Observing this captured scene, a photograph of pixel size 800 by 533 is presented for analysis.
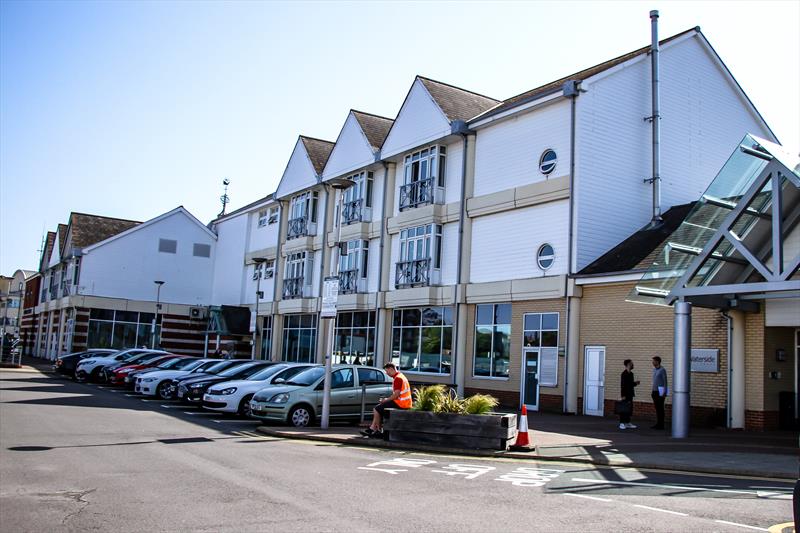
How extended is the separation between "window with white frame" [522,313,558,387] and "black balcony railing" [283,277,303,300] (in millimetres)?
18159

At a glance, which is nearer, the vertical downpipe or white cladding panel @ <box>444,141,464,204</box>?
the vertical downpipe

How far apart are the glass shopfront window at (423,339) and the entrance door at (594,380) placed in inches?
265

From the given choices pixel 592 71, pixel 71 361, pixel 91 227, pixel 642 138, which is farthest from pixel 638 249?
pixel 91 227

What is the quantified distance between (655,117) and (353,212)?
15.2 meters

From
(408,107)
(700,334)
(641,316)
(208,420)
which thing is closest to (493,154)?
(408,107)

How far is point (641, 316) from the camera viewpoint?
21328mm

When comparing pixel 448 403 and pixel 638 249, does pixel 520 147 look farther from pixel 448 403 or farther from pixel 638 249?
pixel 448 403

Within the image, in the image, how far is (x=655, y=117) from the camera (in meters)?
25.8

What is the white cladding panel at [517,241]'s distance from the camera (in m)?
24.3

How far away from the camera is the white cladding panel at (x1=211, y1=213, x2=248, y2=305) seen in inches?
1959

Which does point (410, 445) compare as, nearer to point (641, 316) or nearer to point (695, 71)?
point (641, 316)

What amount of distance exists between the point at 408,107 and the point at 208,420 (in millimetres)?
18083

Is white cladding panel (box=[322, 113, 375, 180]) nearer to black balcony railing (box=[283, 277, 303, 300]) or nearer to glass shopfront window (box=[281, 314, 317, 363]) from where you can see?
black balcony railing (box=[283, 277, 303, 300])

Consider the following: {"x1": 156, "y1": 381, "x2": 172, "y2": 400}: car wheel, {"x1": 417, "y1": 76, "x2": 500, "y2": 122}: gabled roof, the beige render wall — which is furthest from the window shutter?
{"x1": 156, "y1": 381, "x2": 172, "y2": 400}: car wheel
